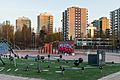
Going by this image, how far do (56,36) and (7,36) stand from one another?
2240 centimetres

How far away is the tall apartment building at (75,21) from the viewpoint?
16175 centimetres

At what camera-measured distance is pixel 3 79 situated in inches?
634

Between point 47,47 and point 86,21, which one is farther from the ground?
point 86,21

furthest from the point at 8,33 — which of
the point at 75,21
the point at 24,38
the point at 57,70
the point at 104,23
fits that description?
the point at 104,23

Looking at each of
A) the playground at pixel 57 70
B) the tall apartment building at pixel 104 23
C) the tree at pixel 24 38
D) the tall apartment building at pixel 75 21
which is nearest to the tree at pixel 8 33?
the tree at pixel 24 38

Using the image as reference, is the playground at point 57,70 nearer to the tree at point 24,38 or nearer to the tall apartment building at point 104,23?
the tree at point 24,38

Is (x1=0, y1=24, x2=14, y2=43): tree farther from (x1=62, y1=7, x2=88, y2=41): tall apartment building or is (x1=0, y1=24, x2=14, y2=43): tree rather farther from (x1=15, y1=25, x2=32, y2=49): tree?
(x1=62, y1=7, x2=88, y2=41): tall apartment building

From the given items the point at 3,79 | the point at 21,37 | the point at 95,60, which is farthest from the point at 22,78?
the point at 21,37

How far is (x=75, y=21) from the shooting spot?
165m

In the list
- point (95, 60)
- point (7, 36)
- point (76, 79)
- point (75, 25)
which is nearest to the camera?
point (76, 79)

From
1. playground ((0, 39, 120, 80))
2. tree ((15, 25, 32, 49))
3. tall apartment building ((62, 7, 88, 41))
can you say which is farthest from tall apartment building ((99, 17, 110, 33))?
playground ((0, 39, 120, 80))

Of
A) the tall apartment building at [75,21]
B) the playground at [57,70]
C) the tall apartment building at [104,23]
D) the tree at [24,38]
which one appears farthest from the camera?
the tall apartment building at [104,23]

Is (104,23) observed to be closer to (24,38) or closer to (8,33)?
(24,38)

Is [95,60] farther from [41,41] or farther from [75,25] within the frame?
[75,25]
